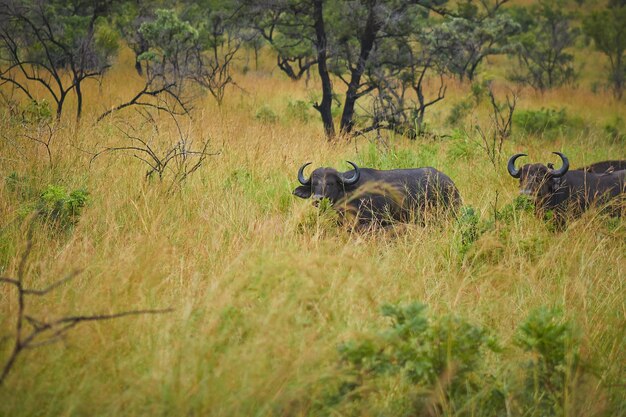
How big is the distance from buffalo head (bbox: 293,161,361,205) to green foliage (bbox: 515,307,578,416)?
3.16m

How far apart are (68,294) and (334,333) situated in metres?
1.41

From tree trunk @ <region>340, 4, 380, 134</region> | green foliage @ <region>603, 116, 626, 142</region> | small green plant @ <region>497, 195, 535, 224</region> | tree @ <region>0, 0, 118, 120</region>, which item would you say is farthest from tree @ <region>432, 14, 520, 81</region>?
tree @ <region>0, 0, 118, 120</region>

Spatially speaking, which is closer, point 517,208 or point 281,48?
point 517,208

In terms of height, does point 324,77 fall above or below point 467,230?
above

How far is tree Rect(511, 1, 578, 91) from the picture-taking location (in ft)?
69.7

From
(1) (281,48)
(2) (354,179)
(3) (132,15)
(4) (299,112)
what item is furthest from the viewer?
(3) (132,15)

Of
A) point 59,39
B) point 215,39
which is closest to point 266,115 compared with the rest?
→ point 215,39

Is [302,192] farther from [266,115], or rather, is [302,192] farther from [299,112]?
[299,112]

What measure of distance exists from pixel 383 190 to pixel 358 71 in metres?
5.09

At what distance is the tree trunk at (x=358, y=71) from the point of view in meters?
10.4

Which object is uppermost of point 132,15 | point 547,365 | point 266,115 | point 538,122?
point 132,15

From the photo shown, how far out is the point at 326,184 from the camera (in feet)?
19.3

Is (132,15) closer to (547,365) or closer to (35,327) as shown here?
(35,327)

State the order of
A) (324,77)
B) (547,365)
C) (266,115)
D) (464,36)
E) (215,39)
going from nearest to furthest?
(547,365) → (324,77) → (266,115) → (464,36) → (215,39)
